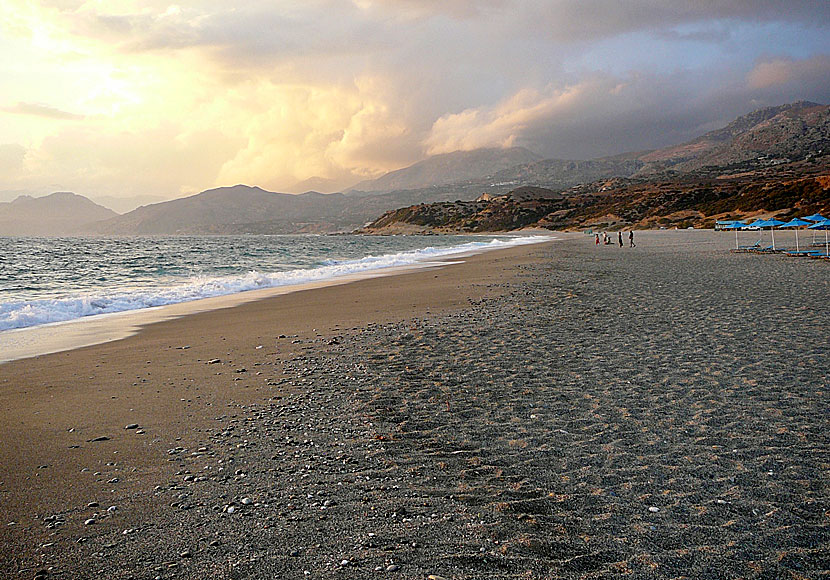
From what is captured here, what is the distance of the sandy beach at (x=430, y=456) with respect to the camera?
318cm

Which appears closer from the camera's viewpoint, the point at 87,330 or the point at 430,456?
the point at 430,456

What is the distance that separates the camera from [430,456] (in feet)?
14.8

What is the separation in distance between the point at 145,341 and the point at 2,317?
199 inches

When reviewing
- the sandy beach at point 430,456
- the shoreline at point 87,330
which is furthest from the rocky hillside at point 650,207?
the sandy beach at point 430,456

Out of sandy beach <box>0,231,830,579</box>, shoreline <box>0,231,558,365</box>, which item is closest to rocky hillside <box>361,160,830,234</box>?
shoreline <box>0,231,558,365</box>

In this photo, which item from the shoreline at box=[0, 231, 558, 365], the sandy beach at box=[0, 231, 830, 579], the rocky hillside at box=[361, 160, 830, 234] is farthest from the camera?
the rocky hillside at box=[361, 160, 830, 234]

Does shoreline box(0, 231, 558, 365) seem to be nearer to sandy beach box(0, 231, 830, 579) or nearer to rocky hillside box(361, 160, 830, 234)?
sandy beach box(0, 231, 830, 579)

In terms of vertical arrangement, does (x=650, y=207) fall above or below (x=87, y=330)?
above

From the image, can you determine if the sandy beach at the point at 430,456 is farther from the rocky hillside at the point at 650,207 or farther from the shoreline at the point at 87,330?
the rocky hillside at the point at 650,207

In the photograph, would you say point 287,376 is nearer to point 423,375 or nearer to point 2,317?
point 423,375

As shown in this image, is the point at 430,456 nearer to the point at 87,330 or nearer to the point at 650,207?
the point at 87,330

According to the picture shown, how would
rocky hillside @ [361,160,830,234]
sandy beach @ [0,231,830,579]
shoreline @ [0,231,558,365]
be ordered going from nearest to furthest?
sandy beach @ [0,231,830,579]
shoreline @ [0,231,558,365]
rocky hillside @ [361,160,830,234]

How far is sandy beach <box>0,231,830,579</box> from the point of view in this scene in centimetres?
318

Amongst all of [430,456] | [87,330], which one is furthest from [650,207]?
[430,456]
